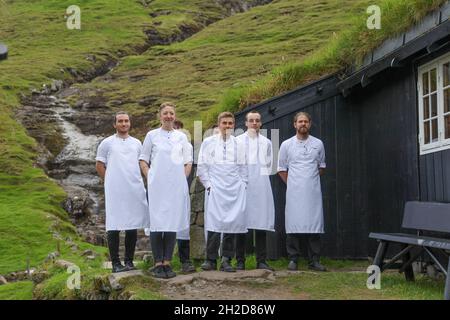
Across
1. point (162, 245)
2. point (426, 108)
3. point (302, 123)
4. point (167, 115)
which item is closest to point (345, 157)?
point (302, 123)

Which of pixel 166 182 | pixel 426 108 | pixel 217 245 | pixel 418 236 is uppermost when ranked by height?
pixel 426 108

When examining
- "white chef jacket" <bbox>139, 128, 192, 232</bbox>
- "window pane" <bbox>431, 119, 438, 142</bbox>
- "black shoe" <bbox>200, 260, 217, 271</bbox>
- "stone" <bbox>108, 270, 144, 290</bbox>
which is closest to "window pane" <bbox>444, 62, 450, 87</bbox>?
"window pane" <bbox>431, 119, 438, 142</bbox>

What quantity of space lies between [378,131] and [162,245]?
3.99 m

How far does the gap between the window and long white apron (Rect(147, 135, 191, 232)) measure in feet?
10.5

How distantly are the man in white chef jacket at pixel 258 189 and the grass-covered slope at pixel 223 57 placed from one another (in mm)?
10636

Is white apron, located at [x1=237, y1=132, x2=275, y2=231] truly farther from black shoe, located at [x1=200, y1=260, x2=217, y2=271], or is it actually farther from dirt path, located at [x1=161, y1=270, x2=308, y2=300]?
dirt path, located at [x1=161, y1=270, x2=308, y2=300]

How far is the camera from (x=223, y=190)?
899 cm

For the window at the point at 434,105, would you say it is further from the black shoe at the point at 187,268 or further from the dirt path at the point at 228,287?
the black shoe at the point at 187,268

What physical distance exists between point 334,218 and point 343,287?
9.60ft

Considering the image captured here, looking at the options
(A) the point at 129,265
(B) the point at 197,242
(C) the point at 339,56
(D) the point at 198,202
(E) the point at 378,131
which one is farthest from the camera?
(C) the point at 339,56

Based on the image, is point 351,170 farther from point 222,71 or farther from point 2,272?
point 222,71

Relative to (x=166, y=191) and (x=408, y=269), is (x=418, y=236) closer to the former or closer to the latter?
(x=408, y=269)
